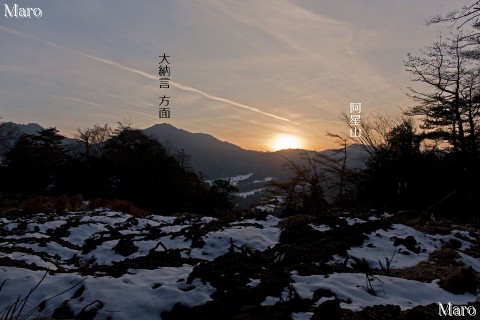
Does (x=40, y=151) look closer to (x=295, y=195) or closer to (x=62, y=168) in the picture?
(x=62, y=168)

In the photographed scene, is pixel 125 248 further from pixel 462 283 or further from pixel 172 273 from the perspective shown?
pixel 462 283

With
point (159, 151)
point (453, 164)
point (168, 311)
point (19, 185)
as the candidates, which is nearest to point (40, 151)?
point (19, 185)

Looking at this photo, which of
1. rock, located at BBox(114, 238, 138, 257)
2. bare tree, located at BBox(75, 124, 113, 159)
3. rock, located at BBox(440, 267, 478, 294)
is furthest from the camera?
bare tree, located at BBox(75, 124, 113, 159)

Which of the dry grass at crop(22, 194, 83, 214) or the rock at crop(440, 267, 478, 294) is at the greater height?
the rock at crop(440, 267, 478, 294)

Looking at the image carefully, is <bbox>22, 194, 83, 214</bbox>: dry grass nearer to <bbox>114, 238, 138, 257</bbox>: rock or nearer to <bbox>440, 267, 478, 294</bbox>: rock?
<bbox>114, 238, 138, 257</bbox>: rock

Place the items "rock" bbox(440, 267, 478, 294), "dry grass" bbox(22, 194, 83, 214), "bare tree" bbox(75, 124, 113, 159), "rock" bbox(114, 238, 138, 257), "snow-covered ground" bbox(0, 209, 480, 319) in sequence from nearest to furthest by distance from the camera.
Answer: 1. "snow-covered ground" bbox(0, 209, 480, 319)
2. "rock" bbox(440, 267, 478, 294)
3. "rock" bbox(114, 238, 138, 257)
4. "dry grass" bbox(22, 194, 83, 214)
5. "bare tree" bbox(75, 124, 113, 159)

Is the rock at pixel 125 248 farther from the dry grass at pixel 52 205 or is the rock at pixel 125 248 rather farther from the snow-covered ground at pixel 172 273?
the dry grass at pixel 52 205

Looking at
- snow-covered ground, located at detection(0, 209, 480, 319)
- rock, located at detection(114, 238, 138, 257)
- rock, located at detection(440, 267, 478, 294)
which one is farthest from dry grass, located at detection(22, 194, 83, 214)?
rock, located at detection(440, 267, 478, 294)

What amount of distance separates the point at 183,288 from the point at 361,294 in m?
1.68

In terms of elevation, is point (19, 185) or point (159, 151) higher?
point (159, 151)

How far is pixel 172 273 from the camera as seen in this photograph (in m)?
3.98

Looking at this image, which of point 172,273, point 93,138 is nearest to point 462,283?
point 172,273

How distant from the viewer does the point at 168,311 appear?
9.73 feet

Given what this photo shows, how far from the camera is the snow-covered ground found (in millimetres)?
3053
